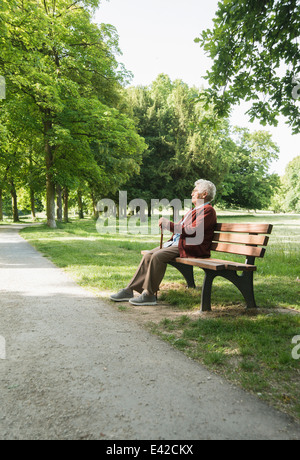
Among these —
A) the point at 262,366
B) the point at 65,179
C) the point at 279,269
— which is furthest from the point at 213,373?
the point at 65,179

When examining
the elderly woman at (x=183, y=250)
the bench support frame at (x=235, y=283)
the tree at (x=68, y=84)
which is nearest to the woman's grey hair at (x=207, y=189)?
the elderly woman at (x=183, y=250)

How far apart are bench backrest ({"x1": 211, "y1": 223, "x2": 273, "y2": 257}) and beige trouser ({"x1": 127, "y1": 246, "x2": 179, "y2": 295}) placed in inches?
27.9

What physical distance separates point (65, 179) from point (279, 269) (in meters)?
14.4

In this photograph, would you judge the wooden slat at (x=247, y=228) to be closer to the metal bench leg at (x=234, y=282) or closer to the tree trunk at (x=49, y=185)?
the metal bench leg at (x=234, y=282)

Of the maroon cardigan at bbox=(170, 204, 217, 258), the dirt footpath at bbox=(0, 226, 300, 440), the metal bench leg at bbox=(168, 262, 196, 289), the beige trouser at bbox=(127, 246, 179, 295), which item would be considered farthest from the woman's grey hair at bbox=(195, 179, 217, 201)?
the dirt footpath at bbox=(0, 226, 300, 440)

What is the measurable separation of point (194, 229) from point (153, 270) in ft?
2.72

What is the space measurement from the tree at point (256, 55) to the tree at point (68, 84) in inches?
407

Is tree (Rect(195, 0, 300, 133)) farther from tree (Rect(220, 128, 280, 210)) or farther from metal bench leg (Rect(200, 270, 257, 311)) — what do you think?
tree (Rect(220, 128, 280, 210))

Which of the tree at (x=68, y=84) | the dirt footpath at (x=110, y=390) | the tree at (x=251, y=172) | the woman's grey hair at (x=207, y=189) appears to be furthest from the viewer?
the tree at (x=251, y=172)

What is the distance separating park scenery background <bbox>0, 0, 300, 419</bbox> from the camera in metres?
3.51

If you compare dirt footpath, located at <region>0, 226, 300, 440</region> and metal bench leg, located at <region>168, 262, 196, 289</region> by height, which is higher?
metal bench leg, located at <region>168, 262, 196, 289</region>

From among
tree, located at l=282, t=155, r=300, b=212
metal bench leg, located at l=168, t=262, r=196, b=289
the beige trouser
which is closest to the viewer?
the beige trouser

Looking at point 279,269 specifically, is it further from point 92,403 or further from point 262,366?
point 92,403

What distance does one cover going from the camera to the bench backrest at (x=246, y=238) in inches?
160
